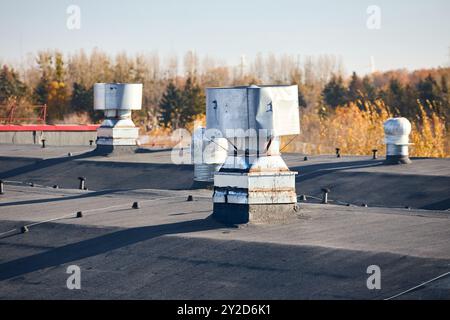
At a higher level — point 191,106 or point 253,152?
point 191,106

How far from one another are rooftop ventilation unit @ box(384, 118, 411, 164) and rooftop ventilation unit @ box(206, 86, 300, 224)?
47.1 ft

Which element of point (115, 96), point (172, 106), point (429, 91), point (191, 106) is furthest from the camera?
point (191, 106)

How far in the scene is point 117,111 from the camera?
43.9 meters

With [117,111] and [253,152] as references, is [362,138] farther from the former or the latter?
[253,152]

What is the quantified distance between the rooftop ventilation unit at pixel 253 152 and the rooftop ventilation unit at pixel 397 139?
1436 centimetres

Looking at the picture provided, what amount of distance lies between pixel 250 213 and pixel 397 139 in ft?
52.7

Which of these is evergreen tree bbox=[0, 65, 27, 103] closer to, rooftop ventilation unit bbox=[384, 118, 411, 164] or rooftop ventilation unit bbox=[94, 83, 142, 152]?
rooftop ventilation unit bbox=[94, 83, 142, 152]

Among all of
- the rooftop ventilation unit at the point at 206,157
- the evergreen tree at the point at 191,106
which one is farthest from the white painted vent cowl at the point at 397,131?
the evergreen tree at the point at 191,106

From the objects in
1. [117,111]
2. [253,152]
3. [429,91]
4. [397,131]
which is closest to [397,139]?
[397,131]

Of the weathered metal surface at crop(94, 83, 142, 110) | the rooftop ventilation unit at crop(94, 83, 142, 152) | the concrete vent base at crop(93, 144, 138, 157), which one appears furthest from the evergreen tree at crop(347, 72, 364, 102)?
the weathered metal surface at crop(94, 83, 142, 110)

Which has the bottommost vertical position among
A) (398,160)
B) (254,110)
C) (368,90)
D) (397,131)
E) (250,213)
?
(250,213)

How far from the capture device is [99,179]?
40188 millimetres

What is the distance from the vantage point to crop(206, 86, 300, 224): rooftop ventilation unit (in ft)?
70.5

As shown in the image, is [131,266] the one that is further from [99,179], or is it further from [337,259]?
[99,179]
